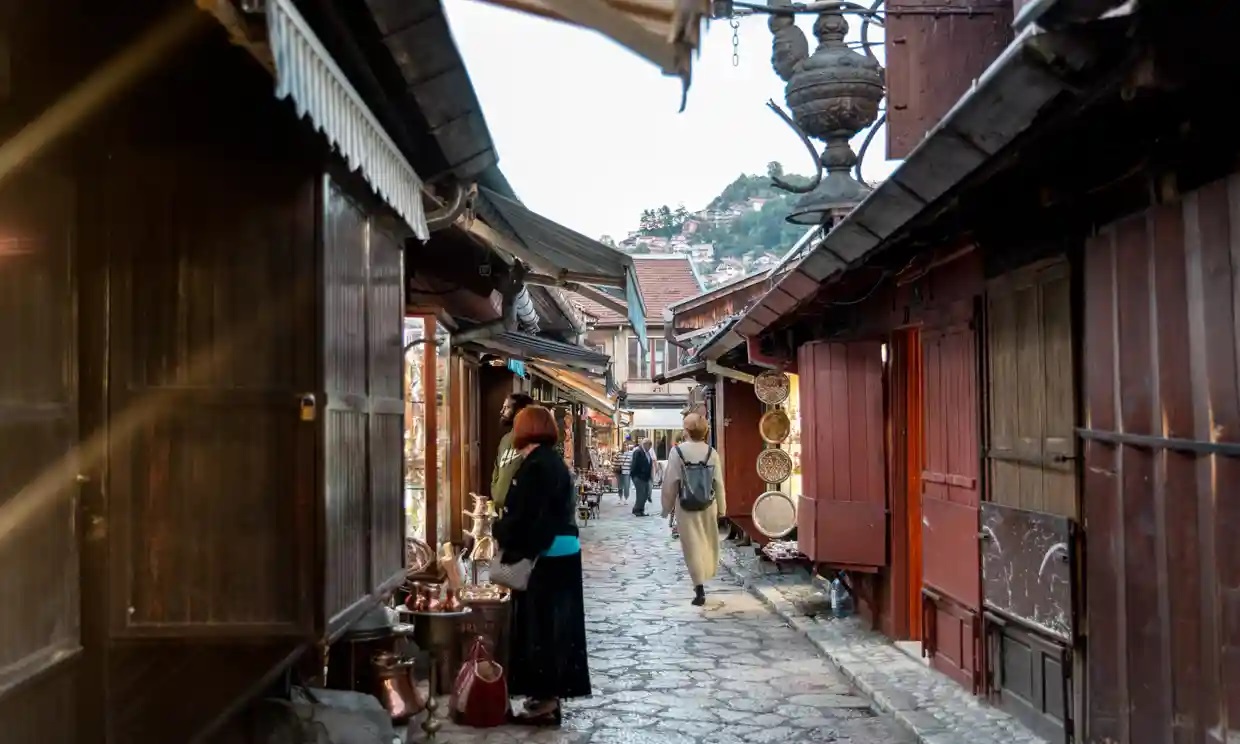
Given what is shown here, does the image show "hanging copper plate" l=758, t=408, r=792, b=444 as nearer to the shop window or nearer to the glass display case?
the glass display case

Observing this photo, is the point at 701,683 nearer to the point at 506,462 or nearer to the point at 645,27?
the point at 506,462

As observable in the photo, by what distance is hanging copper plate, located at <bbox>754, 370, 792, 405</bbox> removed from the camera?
1689 centimetres

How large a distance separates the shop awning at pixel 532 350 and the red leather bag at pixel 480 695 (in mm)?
5378

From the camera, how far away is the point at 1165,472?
16.3ft

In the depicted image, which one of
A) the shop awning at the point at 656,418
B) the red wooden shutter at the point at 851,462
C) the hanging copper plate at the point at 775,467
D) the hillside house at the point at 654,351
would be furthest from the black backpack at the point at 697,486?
the shop awning at the point at 656,418

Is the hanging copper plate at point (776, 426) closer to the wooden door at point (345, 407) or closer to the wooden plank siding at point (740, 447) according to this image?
the wooden plank siding at point (740, 447)

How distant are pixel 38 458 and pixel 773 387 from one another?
1363cm

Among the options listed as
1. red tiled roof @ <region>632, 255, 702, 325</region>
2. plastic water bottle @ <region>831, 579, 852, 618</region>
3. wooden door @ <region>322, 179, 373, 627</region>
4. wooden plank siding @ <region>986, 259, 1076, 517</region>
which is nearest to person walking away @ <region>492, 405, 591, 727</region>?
wooden door @ <region>322, 179, 373, 627</region>

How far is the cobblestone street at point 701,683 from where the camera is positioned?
8.07 meters

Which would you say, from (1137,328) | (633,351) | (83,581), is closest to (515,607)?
(83,581)

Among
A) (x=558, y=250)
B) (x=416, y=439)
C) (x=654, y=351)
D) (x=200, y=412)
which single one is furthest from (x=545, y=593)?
(x=654, y=351)

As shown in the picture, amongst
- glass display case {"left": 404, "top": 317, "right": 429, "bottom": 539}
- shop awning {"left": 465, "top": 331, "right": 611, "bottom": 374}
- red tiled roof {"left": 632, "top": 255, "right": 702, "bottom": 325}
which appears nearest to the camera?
glass display case {"left": 404, "top": 317, "right": 429, "bottom": 539}

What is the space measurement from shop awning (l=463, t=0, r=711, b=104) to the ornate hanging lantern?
353 inches

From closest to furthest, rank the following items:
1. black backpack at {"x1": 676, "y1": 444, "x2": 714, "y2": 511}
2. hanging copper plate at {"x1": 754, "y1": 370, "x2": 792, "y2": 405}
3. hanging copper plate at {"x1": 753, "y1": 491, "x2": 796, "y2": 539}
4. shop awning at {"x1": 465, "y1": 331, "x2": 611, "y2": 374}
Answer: shop awning at {"x1": 465, "y1": 331, "x2": 611, "y2": 374}, black backpack at {"x1": 676, "y1": 444, "x2": 714, "y2": 511}, hanging copper plate at {"x1": 753, "y1": 491, "x2": 796, "y2": 539}, hanging copper plate at {"x1": 754, "y1": 370, "x2": 792, "y2": 405}
